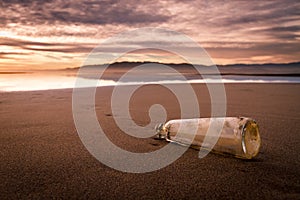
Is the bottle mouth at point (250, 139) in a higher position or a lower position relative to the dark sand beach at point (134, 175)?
higher

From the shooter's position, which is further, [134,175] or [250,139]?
[250,139]

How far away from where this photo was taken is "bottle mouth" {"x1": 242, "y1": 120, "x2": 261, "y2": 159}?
1736 millimetres

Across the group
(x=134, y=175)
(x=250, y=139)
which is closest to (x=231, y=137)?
(x=250, y=139)

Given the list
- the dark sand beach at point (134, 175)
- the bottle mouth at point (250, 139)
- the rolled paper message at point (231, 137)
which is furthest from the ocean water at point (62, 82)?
the bottle mouth at point (250, 139)

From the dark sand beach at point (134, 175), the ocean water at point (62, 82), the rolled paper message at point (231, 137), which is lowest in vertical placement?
the dark sand beach at point (134, 175)

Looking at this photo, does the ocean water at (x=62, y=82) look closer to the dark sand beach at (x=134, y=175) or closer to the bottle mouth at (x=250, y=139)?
the dark sand beach at (x=134, y=175)

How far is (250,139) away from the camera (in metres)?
1.78

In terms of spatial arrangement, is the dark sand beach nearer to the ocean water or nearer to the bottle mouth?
the bottle mouth

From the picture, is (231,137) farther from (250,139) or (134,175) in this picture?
(134,175)

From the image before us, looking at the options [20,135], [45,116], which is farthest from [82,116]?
[20,135]

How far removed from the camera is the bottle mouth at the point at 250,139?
5.70 ft

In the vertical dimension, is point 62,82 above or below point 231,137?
above

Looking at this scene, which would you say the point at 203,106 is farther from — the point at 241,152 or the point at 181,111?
the point at 241,152

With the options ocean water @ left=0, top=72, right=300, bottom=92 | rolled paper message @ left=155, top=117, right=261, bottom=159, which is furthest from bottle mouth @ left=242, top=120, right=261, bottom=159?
ocean water @ left=0, top=72, right=300, bottom=92
